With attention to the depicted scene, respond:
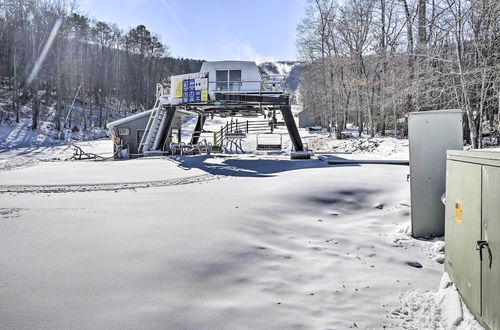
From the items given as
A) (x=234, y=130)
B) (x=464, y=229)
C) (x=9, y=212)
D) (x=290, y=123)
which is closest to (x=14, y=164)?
(x=9, y=212)

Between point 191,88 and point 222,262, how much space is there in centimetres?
1699

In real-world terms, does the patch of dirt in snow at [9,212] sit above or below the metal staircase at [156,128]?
below

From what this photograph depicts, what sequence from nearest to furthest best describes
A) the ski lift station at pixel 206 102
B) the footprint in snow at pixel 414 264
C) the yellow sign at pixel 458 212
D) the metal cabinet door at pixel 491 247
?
the metal cabinet door at pixel 491 247
the yellow sign at pixel 458 212
the footprint in snow at pixel 414 264
the ski lift station at pixel 206 102

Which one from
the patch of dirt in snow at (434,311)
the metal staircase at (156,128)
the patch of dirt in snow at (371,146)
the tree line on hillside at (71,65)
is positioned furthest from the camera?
the tree line on hillside at (71,65)

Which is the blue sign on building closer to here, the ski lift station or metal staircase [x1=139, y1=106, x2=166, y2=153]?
the ski lift station

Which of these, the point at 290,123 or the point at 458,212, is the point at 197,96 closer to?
the point at 290,123

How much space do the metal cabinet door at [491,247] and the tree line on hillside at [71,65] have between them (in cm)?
4688

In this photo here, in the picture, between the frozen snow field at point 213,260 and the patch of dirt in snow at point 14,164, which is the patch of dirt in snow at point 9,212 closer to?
Answer: the frozen snow field at point 213,260

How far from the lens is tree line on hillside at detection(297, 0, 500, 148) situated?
13828 mm

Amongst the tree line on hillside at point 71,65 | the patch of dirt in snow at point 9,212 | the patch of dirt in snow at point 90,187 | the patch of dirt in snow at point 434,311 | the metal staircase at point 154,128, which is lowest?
the patch of dirt in snow at point 434,311

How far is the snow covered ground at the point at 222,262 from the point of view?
3148mm

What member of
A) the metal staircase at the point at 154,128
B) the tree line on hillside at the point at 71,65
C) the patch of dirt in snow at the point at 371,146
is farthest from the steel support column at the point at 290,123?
the tree line on hillside at the point at 71,65

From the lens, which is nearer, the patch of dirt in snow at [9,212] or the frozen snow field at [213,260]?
the frozen snow field at [213,260]

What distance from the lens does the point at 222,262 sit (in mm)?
4398
